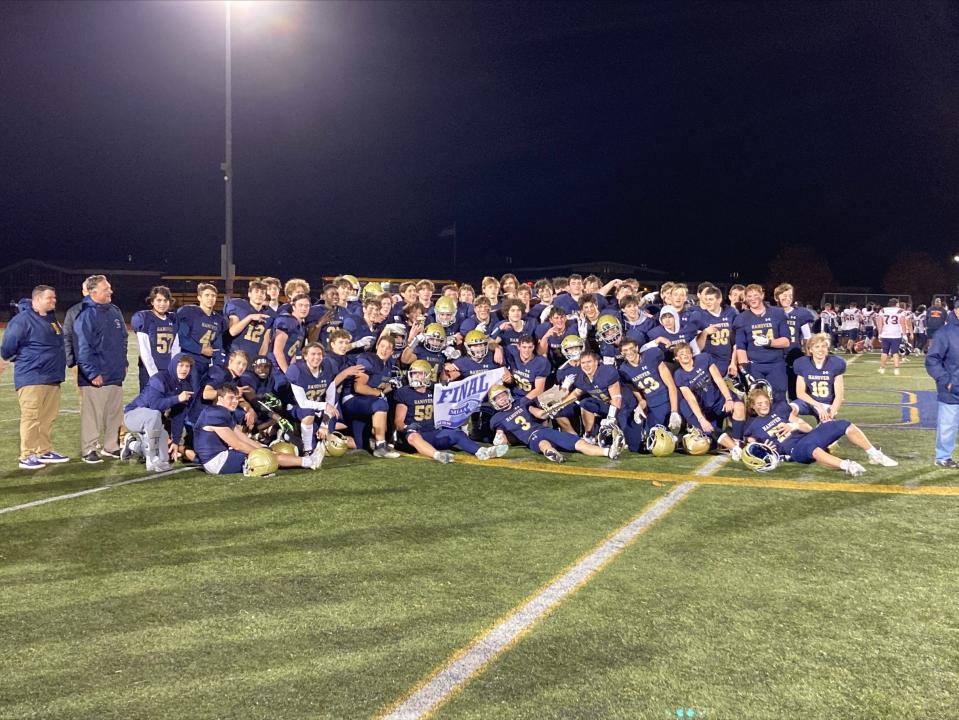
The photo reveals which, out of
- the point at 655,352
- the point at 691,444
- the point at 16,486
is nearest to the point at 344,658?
the point at 16,486

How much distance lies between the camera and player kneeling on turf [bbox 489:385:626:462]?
8.26m

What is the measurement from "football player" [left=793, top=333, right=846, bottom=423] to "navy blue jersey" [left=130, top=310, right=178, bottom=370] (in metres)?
7.04

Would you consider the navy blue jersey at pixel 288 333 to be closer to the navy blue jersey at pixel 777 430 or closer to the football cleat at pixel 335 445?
the football cleat at pixel 335 445

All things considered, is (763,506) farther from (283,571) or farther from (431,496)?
(283,571)

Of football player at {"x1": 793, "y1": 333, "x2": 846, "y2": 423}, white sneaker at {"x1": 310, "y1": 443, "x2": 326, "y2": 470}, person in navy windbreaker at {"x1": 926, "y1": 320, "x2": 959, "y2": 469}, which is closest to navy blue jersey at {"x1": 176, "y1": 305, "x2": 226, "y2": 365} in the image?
white sneaker at {"x1": 310, "y1": 443, "x2": 326, "y2": 470}

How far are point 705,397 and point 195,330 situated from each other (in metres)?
6.11

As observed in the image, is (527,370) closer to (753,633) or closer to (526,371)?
(526,371)

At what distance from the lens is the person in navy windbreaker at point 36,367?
799 cm

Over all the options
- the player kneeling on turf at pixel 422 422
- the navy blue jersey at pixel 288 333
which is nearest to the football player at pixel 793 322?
the player kneeling on turf at pixel 422 422

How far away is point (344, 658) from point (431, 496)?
10.4 feet

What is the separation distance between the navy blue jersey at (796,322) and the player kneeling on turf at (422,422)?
3870 mm

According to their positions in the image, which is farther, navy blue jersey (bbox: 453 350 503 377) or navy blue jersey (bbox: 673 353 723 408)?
navy blue jersey (bbox: 453 350 503 377)

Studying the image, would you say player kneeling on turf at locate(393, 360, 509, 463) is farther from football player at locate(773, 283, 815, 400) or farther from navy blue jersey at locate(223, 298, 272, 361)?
football player at locate(773, 283, 815, 400)

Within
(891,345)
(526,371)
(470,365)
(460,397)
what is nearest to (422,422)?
(460,397)
